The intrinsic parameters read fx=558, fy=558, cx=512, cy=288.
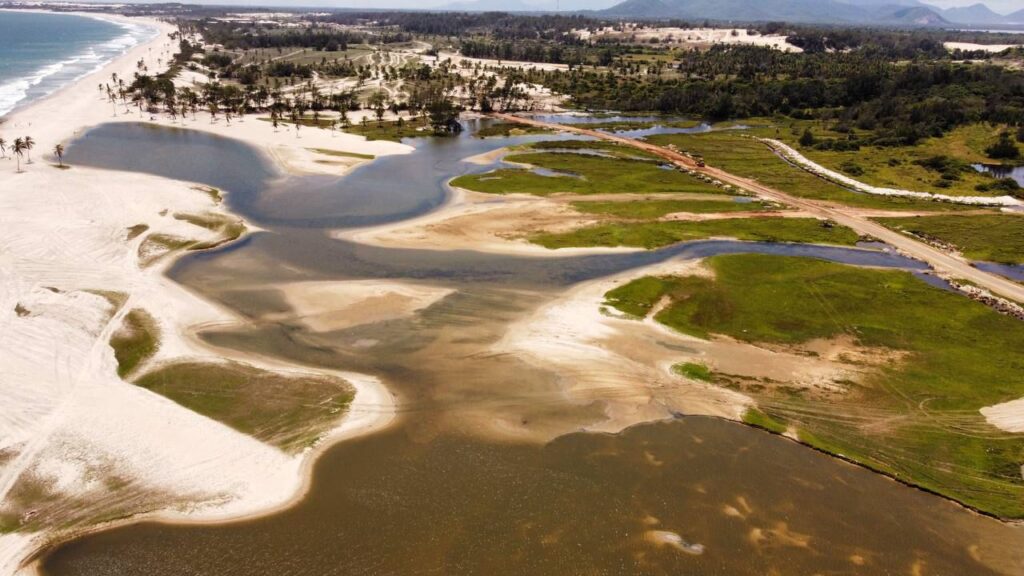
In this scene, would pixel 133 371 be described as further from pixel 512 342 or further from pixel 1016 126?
pixel 1016 126

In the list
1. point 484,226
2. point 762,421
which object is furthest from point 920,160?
point 762,421

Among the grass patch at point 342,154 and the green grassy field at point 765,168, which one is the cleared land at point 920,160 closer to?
the green grassy field at point 765,168

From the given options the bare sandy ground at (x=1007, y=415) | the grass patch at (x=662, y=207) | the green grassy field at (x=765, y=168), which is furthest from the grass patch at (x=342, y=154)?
the bare sandy ground at (x=1007, y=415)

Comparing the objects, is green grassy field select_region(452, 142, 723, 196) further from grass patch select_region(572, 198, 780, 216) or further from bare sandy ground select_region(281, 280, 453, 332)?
bare sandy ground select_region(281, 280, 453, 332)

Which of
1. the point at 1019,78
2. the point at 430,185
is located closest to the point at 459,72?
the point at 430,185

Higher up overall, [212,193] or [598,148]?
[598,148]

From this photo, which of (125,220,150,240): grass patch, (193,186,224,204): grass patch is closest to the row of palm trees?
(193,186,224,204): grass patch

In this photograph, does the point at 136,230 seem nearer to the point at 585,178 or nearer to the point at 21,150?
the point at 21,150

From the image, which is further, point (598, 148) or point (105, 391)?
point (598, 148)
